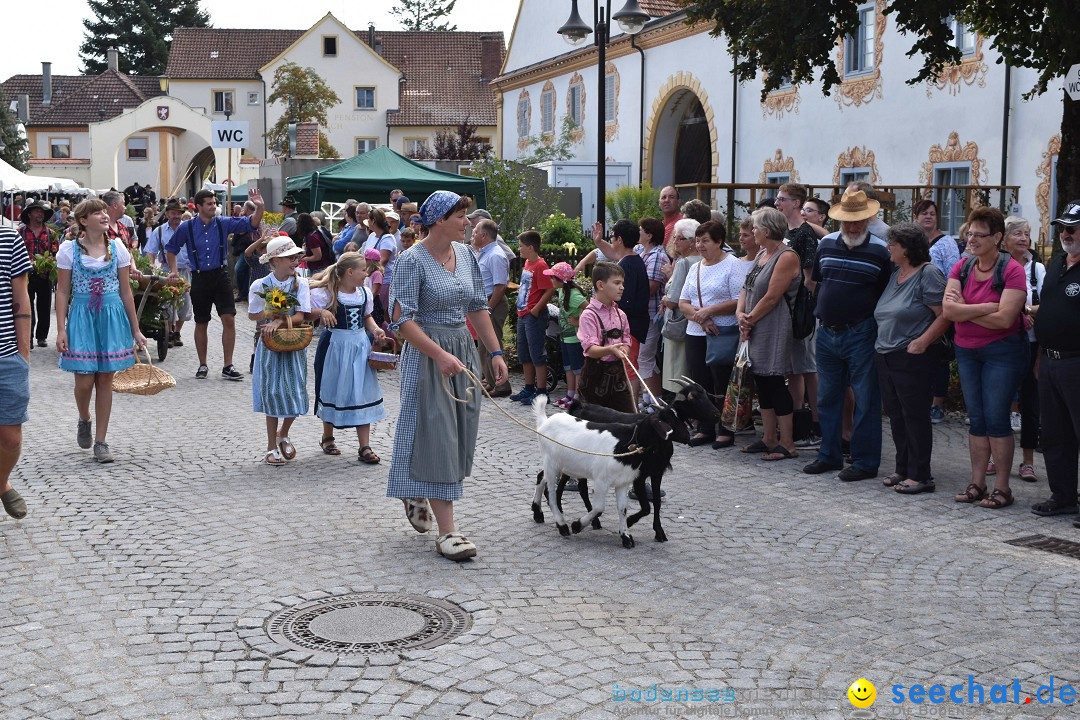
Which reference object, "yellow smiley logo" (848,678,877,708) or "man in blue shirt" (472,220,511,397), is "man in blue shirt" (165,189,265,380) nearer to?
"man in blue shirt" (472,220,511,397)

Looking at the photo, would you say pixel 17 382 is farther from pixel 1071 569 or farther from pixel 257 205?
pixel 257 205

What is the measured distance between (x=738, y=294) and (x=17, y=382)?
5674 mm

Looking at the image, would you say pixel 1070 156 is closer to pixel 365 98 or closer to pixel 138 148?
pixel 365 98

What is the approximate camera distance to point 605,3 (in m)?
34.7

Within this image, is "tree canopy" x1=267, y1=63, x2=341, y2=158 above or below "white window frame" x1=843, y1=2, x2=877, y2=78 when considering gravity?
above

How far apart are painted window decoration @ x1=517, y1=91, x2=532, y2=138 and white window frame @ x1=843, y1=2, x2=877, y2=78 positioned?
18.6 meters

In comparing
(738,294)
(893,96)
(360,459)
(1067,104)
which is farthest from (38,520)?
(893,96)

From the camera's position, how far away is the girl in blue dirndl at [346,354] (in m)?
9.34

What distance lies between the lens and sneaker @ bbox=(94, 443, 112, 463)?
9.39 meters

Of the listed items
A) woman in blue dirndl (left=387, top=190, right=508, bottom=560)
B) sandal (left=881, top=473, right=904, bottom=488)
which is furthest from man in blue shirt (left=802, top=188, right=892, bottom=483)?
woman in blue dirndl (left=387, top=190, right=508, bottom=560)

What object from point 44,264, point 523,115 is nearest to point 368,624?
point 44,264

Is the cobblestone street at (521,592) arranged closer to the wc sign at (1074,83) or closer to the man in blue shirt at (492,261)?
the wc sign at (1074,83)

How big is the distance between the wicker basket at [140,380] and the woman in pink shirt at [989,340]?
6068 mm

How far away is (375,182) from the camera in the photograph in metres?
21.5
